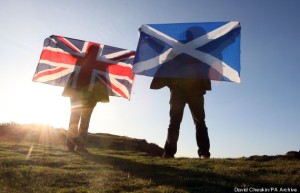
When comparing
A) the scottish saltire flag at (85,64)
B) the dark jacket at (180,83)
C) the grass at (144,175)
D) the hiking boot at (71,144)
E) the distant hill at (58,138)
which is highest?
the scottish saltire flag at (85,64)

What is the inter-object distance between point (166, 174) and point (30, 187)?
255 cm

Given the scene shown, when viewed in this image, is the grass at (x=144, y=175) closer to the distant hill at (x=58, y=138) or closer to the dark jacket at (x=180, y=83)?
the dark jacket at (x=180, y=83)

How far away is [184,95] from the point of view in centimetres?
1087

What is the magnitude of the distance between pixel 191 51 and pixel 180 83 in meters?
1.17

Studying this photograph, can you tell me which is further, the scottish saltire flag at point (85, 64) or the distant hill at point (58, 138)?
the distant hill at point (58, 138)

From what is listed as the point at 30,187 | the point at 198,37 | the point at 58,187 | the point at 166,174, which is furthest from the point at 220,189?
the point at 198,37

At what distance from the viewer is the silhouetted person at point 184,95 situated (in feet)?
34.5

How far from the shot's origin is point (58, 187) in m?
6.71

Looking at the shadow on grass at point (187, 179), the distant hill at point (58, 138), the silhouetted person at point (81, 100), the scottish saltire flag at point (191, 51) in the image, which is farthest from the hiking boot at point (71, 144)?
the distant hill at point (58, 138)

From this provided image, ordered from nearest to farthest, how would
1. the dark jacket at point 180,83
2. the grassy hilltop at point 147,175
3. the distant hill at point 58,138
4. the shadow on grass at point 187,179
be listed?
the shadow on grass at point 187,179, the grassy hilltop at point 147,175, the dark jacket at point 180,83, the distant hill at point 58,138

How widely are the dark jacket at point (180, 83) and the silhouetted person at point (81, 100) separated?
6.56ft

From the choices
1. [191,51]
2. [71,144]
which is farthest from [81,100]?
[191,51]

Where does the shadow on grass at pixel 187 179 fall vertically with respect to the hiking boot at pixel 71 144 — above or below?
below

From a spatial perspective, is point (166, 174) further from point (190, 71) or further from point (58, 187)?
point (190, 71)
